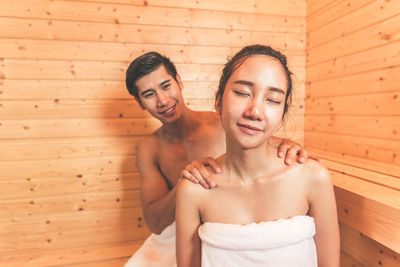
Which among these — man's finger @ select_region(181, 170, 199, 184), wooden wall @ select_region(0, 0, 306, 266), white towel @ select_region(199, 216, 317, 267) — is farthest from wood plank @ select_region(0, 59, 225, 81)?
white towel @ select_region(199, 216, 317, 267)

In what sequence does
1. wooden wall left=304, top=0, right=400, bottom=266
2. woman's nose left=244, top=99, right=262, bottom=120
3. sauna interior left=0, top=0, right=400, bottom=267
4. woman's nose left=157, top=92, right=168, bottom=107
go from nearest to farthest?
woman's nose left=244, top=99, right=262, bottom=120 → wooden wall left=304, top=0, right=400, bottom=266 → woman's nose left=157, top=92, right=168, bottom=107 → sauna interior left=0, top=0, right=400, bottom=267

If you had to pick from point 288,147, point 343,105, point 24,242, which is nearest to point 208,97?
point 343,105

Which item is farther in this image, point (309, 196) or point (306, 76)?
point (306, 76)

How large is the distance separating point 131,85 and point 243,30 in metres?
1.22

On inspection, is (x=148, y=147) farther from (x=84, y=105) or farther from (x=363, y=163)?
(x=363, y=163)

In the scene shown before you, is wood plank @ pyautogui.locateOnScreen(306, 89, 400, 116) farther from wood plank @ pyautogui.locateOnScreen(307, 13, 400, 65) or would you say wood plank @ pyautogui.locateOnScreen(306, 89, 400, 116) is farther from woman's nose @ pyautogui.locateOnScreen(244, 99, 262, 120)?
woman's nose @ pyautogui.locateOnScreen(244, 99, 262, 120)

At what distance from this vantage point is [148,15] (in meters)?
2.08

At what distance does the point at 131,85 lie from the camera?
5.00ft

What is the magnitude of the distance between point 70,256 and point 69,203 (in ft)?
1.33

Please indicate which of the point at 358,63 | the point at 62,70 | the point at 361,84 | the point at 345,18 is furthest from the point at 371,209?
the point at 62,70

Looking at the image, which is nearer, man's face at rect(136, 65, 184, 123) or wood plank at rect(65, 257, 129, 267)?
man's face at rect(136, 65, 184, 123)

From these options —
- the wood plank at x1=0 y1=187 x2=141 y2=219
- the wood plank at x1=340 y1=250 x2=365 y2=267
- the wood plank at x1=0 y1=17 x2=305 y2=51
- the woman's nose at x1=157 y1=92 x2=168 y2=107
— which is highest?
the wood plank at x1=0 y1=17 x2=305 y2=51

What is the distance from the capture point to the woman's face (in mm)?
864

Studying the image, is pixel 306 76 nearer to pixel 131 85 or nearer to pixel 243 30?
pixel 243 30
